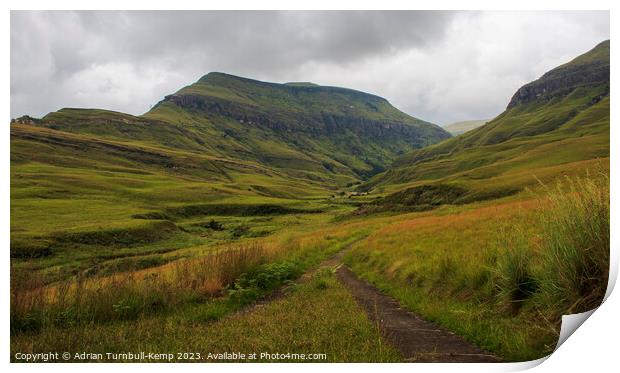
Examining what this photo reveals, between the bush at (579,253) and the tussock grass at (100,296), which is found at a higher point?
the bush at (579,253)

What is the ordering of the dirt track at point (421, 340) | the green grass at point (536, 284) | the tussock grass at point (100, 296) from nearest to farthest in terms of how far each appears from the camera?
the dirt track at point (421, 340), the green grass at point (536, 284), the tussock grass at point (100, 296)

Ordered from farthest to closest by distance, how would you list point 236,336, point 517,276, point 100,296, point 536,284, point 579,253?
1. point 100,296
2. point 517,276
3. point 536,284
4. point 236,336
5. point 579,253

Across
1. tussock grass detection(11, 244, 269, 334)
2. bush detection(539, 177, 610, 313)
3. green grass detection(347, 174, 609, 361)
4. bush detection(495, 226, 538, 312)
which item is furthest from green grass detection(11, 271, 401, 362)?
bush detection(539, 177, 610, 313)

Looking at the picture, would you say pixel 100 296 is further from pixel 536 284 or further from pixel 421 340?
pixel 536 284

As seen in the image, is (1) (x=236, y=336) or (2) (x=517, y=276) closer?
(1) (x=236, y=336)

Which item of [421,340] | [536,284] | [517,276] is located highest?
[517,276]

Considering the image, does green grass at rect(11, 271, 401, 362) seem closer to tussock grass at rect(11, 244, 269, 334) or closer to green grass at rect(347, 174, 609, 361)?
tussock grass at rect(11, 244, 269, 334)

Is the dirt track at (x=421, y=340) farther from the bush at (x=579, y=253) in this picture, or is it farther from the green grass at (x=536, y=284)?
the bush at (x=579, y=253)


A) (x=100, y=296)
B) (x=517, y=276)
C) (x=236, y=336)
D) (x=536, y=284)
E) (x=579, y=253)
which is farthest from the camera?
(x=100, y=296)

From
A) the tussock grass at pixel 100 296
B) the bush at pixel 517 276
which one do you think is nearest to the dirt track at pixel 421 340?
the bush at pixel 517 276

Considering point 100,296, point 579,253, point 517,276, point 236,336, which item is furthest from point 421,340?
point 100,296

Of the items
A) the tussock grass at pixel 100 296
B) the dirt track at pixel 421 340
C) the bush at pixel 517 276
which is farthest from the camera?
the bush at pixel 517 276

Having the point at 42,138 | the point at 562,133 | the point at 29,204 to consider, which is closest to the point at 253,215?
the point at 29,204
